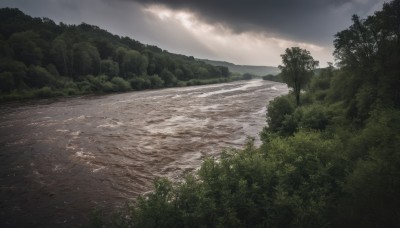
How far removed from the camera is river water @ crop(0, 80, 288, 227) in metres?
15.1

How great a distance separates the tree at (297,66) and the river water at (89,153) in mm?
10818

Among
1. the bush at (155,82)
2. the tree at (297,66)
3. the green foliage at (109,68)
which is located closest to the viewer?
the tree at (297,66)

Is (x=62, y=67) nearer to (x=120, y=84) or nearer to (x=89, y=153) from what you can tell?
(x=120, y=84)

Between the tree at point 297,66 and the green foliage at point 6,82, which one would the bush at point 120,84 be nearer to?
the green foliage at point 6,82

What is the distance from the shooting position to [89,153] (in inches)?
925

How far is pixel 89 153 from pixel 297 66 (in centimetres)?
3941

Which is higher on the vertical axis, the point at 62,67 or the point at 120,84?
the point at 62,67

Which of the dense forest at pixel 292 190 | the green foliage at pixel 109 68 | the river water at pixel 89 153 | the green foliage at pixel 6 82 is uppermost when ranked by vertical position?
the green foliage at pixel 109 68

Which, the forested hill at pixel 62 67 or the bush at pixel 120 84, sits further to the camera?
the bush at pixel 120 84

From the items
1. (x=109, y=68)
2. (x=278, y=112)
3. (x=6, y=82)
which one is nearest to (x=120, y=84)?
(x=109, y=68)

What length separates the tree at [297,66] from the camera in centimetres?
4853

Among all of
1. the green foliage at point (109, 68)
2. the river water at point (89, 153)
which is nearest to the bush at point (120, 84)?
the green foliage at point (109, 68)

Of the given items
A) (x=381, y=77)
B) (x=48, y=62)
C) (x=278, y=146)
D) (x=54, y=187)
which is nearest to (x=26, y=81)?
(x=48, y=62)

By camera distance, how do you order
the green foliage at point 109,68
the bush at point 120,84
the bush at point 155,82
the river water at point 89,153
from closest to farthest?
the river water at point 89,153, the bush at point 120,84, the green foliage at point 109,68, the bush at point 155,82
